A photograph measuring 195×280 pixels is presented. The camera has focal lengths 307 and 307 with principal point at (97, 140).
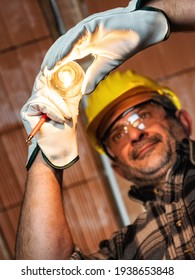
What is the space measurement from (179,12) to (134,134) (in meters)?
0.76

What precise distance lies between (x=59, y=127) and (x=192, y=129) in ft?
3.49

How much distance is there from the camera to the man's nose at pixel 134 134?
4.99ft

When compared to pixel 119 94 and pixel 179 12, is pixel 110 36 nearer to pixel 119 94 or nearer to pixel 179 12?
pixel 179 12

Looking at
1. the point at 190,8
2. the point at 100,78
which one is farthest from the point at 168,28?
the point at 100,78

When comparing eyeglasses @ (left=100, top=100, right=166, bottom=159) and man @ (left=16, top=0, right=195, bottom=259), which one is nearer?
man @ (left=16, top=0, right=195, bottom=259)

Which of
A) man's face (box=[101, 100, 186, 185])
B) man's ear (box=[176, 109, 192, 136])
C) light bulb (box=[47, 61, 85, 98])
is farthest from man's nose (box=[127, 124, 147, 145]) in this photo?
light bulb (box=[47, 61, 85, 98])

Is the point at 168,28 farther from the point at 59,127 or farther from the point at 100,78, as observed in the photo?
the point at 59,127

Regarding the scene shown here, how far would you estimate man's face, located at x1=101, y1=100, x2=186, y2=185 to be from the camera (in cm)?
148

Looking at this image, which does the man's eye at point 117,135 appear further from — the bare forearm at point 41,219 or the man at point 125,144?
the bare forearm at point 41,219

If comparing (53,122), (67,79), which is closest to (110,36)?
(67,79)

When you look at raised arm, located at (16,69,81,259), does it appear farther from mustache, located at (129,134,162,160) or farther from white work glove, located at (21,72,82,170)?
mustache, located at (129,134,162,160)

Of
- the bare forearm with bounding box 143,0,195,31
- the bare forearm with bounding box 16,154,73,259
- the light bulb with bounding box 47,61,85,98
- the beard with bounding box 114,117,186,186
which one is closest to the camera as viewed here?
the bare forearm with bounding box 143,0,195,31

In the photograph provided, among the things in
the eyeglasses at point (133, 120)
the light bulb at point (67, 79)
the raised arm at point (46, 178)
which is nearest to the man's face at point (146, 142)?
the eyeglasses at point (133, 120)

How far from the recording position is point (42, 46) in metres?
1.71
